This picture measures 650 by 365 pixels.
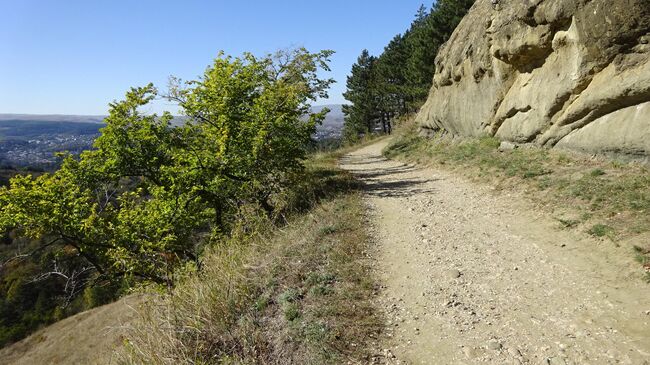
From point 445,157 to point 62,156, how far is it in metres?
14.1

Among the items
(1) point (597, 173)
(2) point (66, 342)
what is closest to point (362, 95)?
(2) point (66, 342)

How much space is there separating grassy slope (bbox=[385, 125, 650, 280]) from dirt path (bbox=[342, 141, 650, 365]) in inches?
10.9

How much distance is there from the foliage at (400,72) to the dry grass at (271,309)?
24.3 meters

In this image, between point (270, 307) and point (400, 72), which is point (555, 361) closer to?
point (270, 307)

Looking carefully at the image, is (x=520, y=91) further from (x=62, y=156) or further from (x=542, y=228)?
(x=62, y=156)

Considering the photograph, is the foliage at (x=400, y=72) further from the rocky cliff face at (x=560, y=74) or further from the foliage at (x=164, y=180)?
the foliage at (x=164, y=180)

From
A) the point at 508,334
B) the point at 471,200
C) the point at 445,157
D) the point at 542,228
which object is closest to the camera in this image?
the point at 508,334

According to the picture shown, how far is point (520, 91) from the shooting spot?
1322cm

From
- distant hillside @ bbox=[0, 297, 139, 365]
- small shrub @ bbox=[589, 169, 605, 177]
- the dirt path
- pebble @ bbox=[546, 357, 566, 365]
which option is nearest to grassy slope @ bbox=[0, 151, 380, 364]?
the dirt path

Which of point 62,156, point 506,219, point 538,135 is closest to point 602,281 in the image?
point 506,219

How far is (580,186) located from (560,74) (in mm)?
4358

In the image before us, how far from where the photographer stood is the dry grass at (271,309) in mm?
4535

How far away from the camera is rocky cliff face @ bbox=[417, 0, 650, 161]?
8336mm

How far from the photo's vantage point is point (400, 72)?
129 feet
